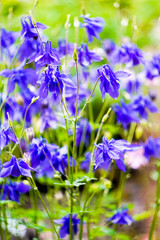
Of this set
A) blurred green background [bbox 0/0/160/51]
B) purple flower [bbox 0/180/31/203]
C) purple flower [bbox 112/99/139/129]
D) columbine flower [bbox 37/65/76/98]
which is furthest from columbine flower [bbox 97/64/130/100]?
blurred green background [bbox 0/0/160/51]

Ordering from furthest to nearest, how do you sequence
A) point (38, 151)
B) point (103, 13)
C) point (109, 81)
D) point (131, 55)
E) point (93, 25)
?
point (103, 13), point (131, 55), point (93, 25), point (38, 151), point (109, 81)

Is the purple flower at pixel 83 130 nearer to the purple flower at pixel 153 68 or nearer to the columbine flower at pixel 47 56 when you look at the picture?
the purple flower at pixel 153 68

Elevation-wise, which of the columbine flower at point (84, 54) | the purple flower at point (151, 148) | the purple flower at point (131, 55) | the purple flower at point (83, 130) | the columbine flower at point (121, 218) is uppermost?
the columbine flower at point (84, 54)

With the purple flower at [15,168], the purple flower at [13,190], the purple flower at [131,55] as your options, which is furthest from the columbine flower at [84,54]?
the purple flower at [13,190]

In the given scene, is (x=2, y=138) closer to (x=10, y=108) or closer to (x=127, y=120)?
(x=10, y=108)

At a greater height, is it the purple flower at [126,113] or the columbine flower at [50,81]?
the columbine flower at [50,81]

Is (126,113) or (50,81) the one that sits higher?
(50,81)

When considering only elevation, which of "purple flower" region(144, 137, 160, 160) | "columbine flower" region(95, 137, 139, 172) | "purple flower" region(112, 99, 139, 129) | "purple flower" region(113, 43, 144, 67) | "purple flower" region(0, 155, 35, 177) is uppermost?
"purple flower" region(113, 43, 144, 67)

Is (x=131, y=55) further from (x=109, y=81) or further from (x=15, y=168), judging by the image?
(x=15, y=168)

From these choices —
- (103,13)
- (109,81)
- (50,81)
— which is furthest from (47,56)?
(103,13)

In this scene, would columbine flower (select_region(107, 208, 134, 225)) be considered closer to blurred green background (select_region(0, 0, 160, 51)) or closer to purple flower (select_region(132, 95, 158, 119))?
purple flower (select_region(132, 95, 158, 119))
